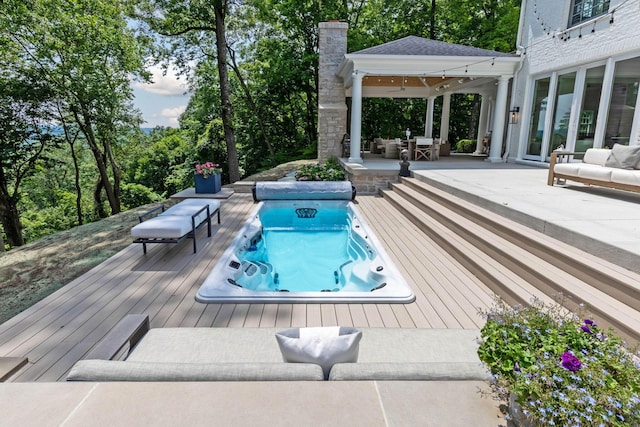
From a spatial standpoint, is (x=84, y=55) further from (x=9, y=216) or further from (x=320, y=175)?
(x=320, y=175)

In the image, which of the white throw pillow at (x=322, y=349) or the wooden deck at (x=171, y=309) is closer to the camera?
the white throw pillow at (x=322, y=349)

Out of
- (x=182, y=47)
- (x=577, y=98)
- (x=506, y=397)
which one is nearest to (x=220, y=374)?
(x=506, y=397)

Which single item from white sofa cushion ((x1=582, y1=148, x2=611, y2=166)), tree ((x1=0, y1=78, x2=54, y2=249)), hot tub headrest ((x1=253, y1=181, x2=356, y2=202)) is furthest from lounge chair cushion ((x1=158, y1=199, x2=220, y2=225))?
tree ((x1=0, y1=78, x2=54, y2=249))

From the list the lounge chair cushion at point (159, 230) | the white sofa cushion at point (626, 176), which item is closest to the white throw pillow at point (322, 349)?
the lounge chair cushion at point (159, 230)

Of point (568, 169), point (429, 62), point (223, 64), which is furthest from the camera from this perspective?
point (223, 64)

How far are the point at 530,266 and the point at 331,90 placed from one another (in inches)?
405

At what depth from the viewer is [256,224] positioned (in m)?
5.98

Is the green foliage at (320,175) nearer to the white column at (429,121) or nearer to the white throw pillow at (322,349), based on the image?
the white column at (429,121)

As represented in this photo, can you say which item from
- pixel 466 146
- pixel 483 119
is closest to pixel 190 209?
pixel 483 119

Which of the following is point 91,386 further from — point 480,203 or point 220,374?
point 480,203

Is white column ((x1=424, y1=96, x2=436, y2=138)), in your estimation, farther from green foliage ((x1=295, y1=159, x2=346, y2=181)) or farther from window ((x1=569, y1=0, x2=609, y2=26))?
window ((x1=569, y1=0, x2=609, y2=26))

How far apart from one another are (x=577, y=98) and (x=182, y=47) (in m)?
13.8

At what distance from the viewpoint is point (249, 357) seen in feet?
7.00

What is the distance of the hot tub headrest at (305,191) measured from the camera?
25.3ft
